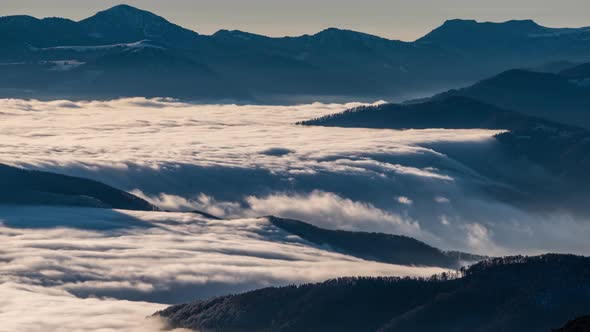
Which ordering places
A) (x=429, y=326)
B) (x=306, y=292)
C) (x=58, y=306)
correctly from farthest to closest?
(x=58, y=306) → (x=306, y=292) → (x=429, y=326)

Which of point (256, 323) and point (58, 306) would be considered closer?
point (256, 323)

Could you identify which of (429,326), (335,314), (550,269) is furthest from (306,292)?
(550,269)

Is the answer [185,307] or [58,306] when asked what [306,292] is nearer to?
[185,307]

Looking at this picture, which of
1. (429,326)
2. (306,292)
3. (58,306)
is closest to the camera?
(429,326)

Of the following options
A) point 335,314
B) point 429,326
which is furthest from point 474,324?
point 335,314

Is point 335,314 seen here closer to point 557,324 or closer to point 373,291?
point 373,291

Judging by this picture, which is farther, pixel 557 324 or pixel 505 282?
pixel 505 282
